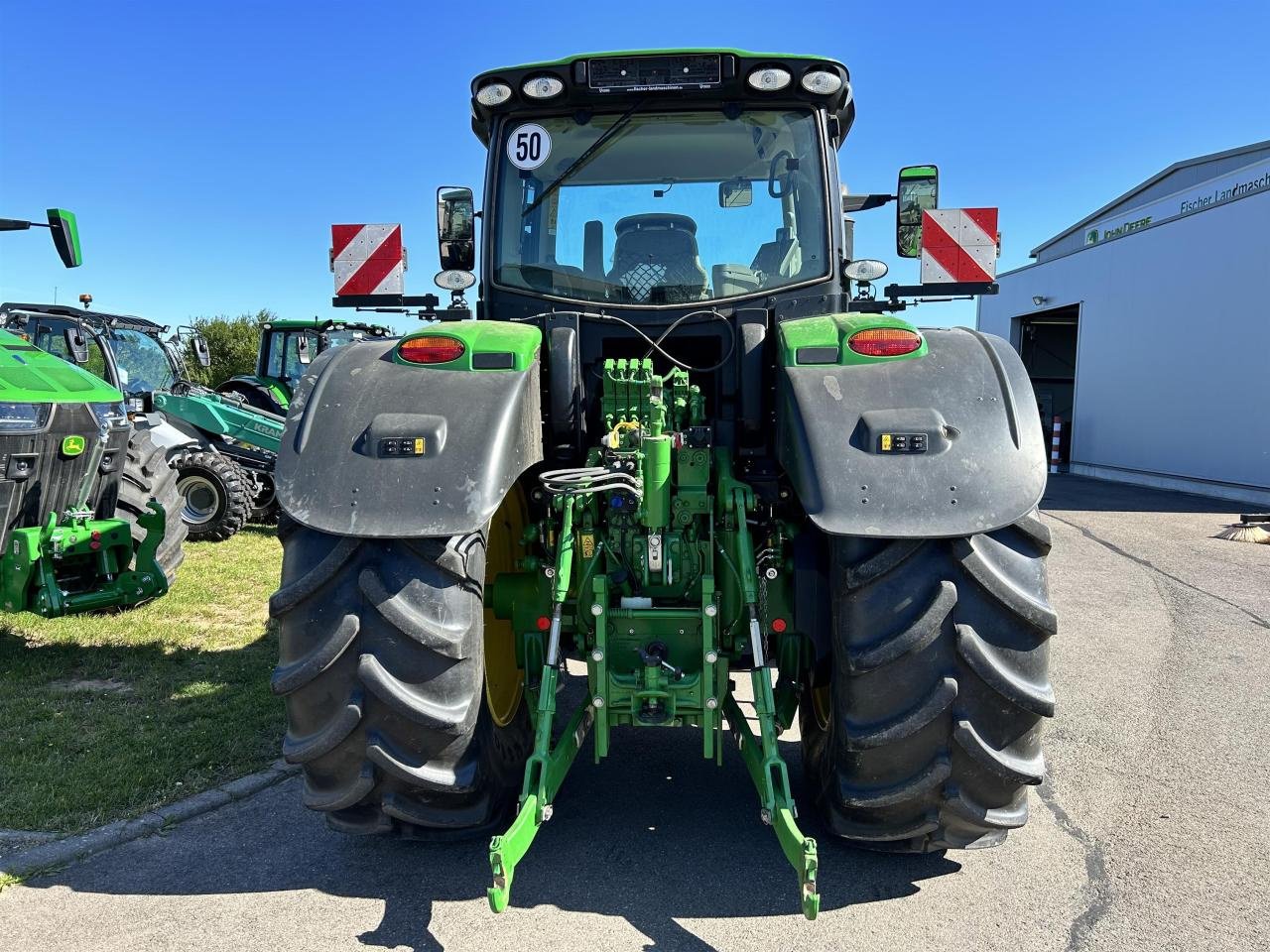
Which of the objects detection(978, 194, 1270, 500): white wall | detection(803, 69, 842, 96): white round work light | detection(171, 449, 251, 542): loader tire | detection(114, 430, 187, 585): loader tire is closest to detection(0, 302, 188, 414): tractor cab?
detection(171, 449, 251, 542): loader tire

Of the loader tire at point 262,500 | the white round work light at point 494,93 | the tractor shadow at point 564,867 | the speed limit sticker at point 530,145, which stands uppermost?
the white round work light at point 494,93

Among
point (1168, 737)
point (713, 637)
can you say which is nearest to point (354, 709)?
point (713, 637)

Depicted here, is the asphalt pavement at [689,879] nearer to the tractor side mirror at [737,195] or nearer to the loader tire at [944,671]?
the loader tire at [944,671]

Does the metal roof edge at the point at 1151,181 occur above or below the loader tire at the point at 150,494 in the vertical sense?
above

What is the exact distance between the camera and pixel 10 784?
334cm

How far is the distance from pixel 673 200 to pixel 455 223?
96cm

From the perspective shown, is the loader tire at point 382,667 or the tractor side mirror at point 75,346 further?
the tractor side mirror at point 75,346

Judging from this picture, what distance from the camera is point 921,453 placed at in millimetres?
2350

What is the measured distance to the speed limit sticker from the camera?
346cm

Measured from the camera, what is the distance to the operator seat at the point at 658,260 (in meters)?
3.38

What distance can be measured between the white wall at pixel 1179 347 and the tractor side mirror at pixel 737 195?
12553mm

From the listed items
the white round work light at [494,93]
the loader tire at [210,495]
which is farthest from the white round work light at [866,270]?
the loader tire at [210,495]

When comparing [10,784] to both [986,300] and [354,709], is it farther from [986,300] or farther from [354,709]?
[986,300]

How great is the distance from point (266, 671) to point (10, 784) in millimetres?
1444
